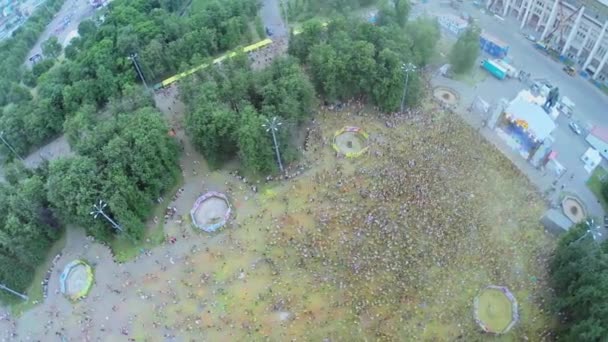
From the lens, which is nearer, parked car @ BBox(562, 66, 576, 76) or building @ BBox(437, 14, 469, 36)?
parked car @ BBox(562, 66, 576, 76)

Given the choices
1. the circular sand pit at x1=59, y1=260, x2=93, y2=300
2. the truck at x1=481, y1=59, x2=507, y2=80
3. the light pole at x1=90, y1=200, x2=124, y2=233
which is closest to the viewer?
the light pole at x1=90, y1=200, x2=124, y2=233

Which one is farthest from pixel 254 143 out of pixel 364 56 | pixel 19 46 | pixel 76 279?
pixel 19 46

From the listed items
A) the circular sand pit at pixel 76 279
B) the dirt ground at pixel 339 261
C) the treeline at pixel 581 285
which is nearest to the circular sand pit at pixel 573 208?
the dirt ground at pixel 339 261

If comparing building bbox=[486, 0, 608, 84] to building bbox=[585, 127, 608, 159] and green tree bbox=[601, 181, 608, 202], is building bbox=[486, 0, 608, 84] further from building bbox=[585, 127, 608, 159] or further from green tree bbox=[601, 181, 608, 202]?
green tree bbox=[601, 181, 608, 202]

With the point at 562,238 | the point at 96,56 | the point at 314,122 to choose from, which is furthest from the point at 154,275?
the point at 562,238

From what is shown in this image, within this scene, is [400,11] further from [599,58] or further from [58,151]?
[58,151]

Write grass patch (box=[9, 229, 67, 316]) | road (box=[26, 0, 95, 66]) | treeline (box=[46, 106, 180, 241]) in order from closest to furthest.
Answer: treeline (box=[46, 106, 180, 241]) → grass patch (box=[9, 229, 67, 316]) → road (box=[26, 0, 95, 66])

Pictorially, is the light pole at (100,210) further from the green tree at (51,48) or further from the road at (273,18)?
the green tree at (51,48)

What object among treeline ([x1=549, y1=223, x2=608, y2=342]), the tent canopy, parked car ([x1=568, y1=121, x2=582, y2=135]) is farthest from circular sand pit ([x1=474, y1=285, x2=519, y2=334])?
parked car ([x1=568, y1=121, x2=582, y2=135])
